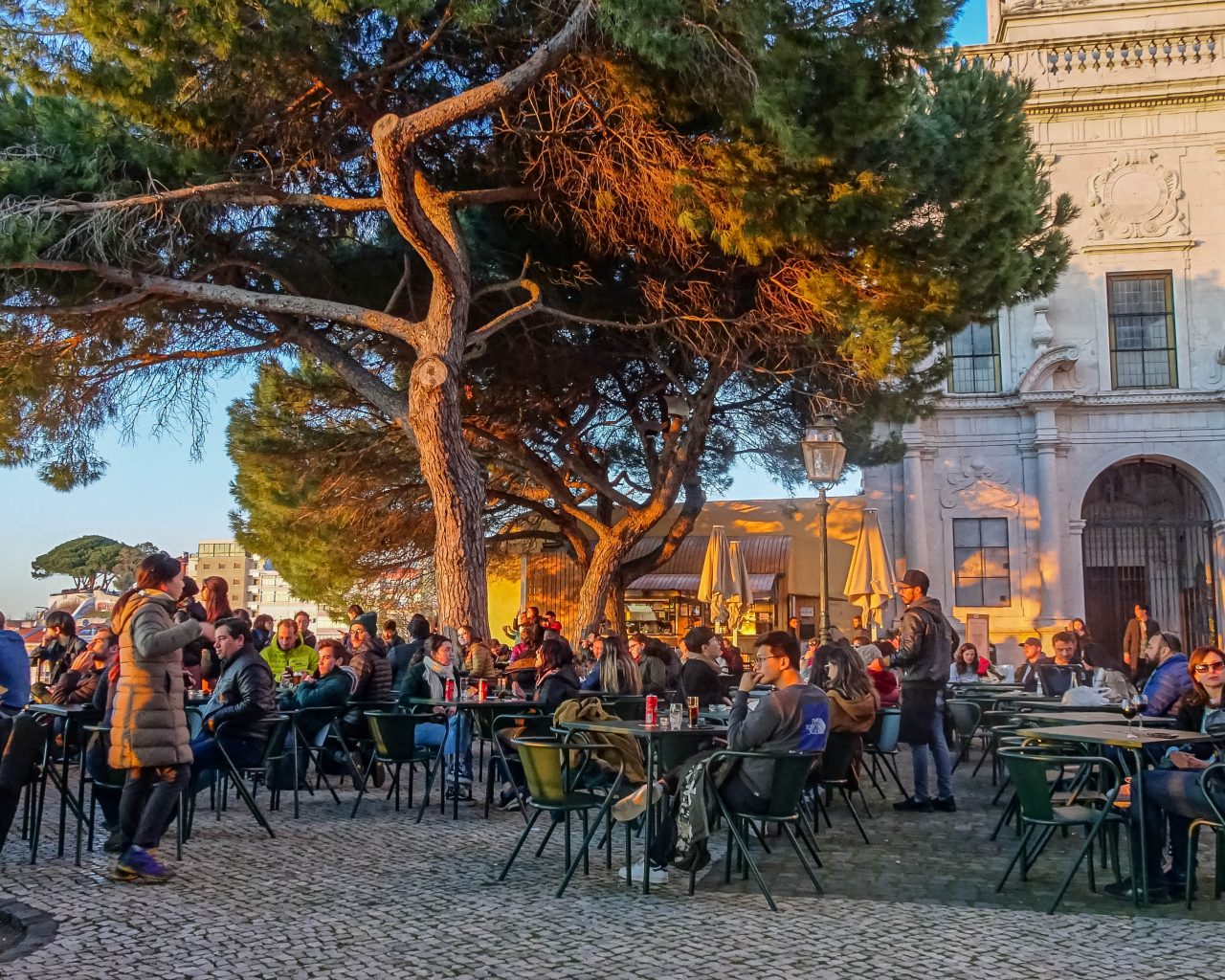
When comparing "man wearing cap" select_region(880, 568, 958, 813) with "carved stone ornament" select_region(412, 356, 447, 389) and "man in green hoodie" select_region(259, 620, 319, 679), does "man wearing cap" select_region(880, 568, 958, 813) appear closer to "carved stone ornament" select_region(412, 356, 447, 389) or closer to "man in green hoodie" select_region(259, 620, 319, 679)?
"carved stone ornament" select_region(412, 356, 447, 389)

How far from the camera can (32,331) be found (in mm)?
12742

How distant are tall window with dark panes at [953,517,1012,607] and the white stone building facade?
0.09 feet

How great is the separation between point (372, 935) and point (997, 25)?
22177mm

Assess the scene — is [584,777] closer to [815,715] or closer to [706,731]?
[706,731]

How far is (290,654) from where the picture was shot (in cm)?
1173

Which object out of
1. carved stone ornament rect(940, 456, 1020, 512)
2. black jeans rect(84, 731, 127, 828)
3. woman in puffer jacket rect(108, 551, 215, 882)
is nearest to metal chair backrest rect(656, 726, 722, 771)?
woman in puffer jacket rect(108, 551, 215, 882)

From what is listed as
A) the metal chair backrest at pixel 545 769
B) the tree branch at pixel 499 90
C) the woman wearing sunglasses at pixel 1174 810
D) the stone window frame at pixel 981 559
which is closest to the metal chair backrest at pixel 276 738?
the metal chair backrest at pixel 545 769

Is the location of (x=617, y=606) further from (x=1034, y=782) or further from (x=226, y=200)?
(x=1034, y=782)

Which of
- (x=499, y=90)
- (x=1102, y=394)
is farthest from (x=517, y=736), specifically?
(x=1102, y=394)

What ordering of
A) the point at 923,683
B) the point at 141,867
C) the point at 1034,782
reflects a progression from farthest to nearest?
the point at 923,683 < the point at 141,867 < the point at 1034,782

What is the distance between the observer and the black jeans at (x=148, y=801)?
6.06 metres

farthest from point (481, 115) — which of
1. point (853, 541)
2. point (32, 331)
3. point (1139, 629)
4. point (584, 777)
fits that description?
point (853, 541)

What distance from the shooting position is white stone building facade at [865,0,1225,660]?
66.5 feet

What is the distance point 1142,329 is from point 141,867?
19.7 metres
